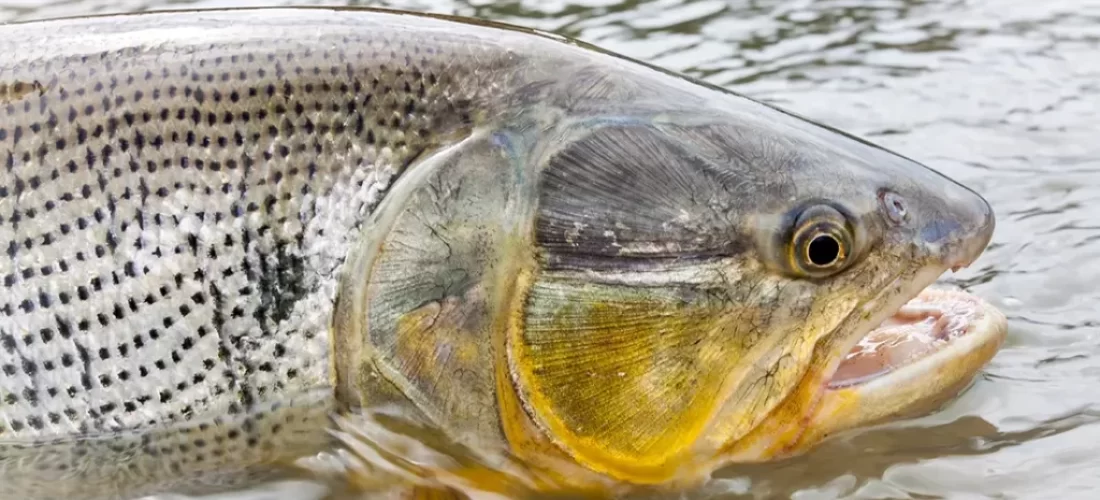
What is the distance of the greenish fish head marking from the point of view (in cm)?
286

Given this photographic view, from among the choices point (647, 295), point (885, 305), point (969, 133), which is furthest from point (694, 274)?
point (969, 133)

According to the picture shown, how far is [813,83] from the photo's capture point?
242 inches

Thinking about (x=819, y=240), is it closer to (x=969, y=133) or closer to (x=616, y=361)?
(x=616, y=361)

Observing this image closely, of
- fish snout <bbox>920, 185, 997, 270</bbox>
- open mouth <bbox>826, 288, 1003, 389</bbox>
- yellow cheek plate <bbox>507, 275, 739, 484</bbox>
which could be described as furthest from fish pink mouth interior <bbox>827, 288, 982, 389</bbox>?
yellow cheek plate <bbox>507, 275, 739, 484</bbox>

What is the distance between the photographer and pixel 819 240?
2855mm

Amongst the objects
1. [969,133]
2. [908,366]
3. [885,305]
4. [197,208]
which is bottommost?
[908,366]

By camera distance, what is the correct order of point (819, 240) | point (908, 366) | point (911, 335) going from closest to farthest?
1. point (819, 240)
2. point (908, 366)
3. point (911, 335)

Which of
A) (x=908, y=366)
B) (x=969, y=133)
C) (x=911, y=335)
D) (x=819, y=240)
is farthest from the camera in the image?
(x=969, y=133)

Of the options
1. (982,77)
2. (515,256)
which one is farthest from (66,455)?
(982,77)

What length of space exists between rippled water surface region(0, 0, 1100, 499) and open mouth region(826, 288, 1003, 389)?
0.79ft

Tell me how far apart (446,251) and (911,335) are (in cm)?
127

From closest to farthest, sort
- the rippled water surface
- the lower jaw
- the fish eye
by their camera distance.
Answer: the fish eye → the lower jaw → the rippled water surface

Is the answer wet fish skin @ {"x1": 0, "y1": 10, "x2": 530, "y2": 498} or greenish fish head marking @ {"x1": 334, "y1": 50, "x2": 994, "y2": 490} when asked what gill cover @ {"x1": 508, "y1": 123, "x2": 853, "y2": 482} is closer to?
greenish fish head marking @ {"x1": 334, "y1": 50, "x2": 994, "y2": 490}

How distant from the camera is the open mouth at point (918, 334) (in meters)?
3.12
